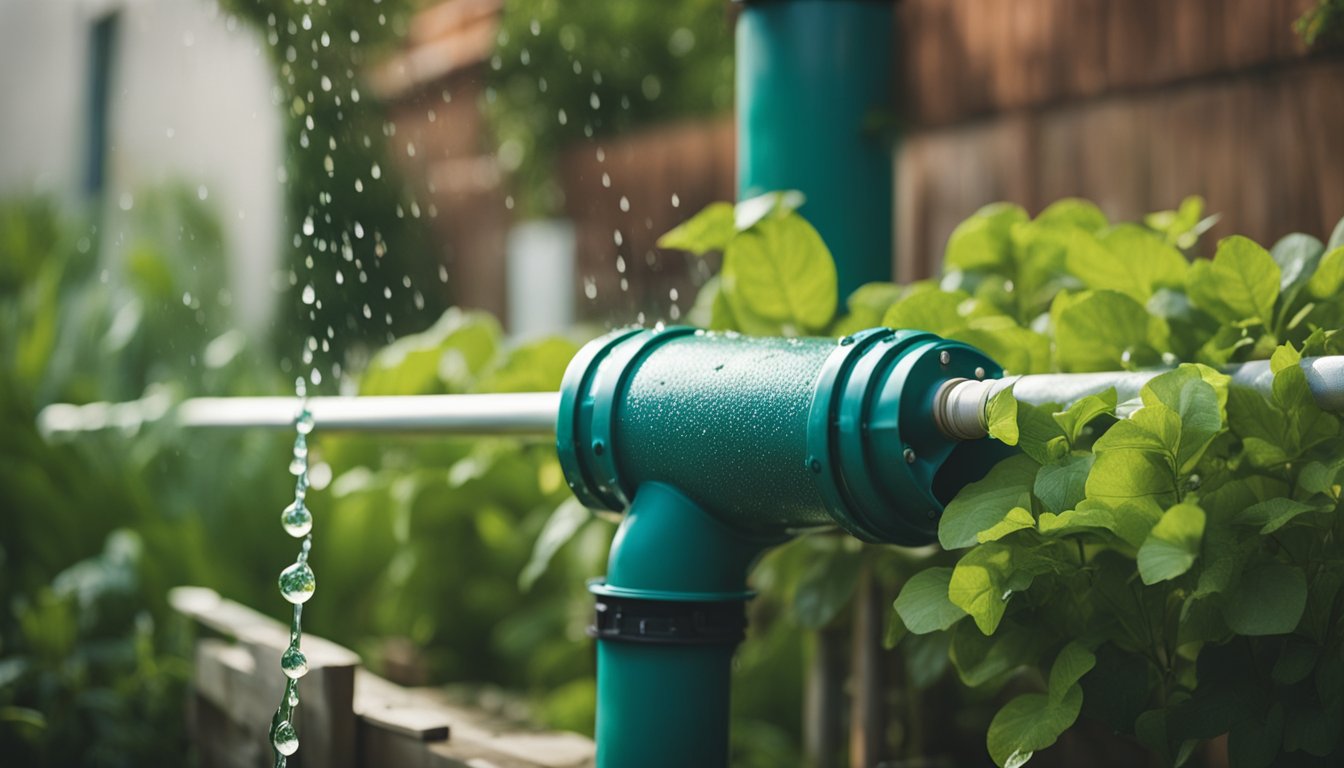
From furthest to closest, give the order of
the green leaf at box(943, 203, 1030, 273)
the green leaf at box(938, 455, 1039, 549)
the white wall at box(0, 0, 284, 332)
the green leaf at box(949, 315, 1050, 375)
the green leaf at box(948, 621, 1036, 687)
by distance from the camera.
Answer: the white wall at box(0, 0, 284, 332), the green leaf at box(943, 203, 1030, 273), the green leaf at box(949, 315, 1050, 375), the green leaf at box(948, 621, 1036, 687), the green leaf at box(938, 455, 1039, 549)

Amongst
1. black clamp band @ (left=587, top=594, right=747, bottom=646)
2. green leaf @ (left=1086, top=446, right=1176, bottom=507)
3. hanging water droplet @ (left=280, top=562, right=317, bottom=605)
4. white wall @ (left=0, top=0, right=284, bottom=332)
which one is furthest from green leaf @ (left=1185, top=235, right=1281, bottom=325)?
white wall @ (left=0, top=0, right=284, bottom=332)

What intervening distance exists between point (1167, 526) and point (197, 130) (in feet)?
13.1

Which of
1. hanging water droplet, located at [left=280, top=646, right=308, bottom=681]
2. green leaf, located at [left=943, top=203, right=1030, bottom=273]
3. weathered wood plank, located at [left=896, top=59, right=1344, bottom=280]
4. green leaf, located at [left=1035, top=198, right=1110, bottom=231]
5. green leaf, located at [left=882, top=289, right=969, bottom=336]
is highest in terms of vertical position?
weathered wood plank, located at [left=896, top=59, right=1344, bottom=280]

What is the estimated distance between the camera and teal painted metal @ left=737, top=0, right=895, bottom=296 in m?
1.74

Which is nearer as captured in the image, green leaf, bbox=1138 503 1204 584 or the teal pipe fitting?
green leaf, bbox=1138 503 1204 584

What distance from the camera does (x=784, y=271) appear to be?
4.53 ft

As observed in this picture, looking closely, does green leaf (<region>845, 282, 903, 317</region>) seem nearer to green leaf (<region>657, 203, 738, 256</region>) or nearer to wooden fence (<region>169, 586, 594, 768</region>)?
green leaf (<region>657, 203, 738, 256</region>)

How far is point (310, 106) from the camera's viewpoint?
4.47 metres

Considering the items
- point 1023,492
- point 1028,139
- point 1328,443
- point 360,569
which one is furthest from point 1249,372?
point 360,569

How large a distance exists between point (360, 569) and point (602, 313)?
5.30 feet

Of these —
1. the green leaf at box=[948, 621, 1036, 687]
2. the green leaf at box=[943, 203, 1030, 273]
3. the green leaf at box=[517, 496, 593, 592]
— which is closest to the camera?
the green leaf at box=[948, 621, 1036, 687]

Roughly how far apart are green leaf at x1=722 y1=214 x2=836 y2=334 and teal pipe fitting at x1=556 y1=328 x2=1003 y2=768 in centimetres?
16

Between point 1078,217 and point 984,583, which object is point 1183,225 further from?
point 984,583

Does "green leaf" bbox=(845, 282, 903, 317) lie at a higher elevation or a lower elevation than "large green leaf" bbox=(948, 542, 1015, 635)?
higher
